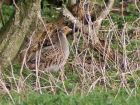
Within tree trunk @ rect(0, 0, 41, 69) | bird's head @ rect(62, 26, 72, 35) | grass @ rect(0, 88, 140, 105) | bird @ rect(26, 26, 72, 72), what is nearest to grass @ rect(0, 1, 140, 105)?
grass @ rect(0, 88, 140, 105)

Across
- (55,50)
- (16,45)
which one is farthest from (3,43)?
(55,50)

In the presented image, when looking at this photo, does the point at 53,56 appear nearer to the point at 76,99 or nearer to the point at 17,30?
the point at 17,30

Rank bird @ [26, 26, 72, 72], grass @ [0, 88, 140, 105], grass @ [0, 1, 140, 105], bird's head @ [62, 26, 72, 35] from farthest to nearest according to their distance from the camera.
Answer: bird's head @ [62, 26, 72, 35]
bird @ [26, 26, 72, 72]
grass @ [0, 1, 140, 105]
grass @ [0, 88, 140, 105]

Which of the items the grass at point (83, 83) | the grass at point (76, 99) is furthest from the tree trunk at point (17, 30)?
the grass at point (76, 99)

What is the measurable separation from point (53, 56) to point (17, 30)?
706 millimetres

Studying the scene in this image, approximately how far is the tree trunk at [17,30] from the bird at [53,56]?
0.33m

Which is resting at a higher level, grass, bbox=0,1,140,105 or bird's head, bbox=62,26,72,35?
bird's head, bbox=62,26,72,35

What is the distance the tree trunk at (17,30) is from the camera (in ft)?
31.6

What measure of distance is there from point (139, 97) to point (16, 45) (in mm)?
2536

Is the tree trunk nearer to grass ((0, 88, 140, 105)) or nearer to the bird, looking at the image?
the bird

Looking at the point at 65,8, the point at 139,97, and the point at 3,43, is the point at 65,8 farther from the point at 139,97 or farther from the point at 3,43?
the point at 139,97

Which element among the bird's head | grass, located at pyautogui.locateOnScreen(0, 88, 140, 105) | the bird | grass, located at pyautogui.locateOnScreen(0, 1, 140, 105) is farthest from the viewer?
the bird's head

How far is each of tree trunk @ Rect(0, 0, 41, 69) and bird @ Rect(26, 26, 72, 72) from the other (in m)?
0.33

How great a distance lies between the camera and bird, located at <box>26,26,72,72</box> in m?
9.62
